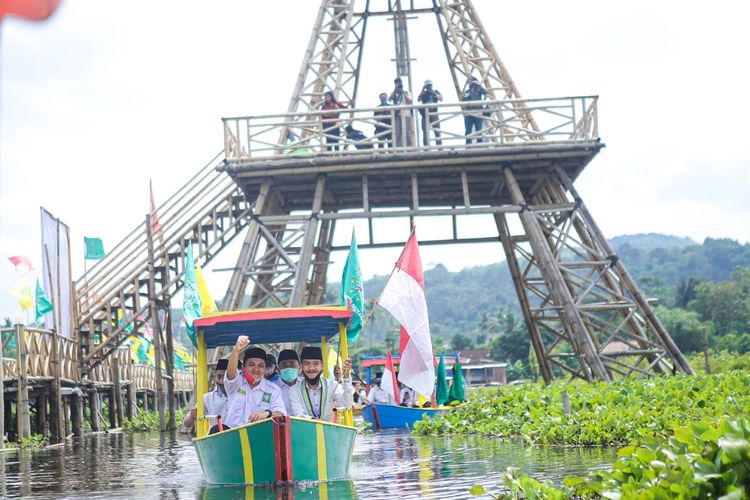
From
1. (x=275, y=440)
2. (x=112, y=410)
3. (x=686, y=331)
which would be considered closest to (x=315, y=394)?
(x=275, y=440)

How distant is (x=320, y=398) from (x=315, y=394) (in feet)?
0.27

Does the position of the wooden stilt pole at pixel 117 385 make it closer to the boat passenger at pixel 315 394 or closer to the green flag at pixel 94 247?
the green flag at pixel 94 247

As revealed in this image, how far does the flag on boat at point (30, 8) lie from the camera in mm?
4031

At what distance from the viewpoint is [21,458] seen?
21.1 metres

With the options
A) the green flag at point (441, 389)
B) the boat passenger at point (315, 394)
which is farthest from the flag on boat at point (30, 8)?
the green flag at point (441, 389)

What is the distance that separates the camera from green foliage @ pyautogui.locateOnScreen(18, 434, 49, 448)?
2466 cm

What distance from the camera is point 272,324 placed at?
14406 millimetres

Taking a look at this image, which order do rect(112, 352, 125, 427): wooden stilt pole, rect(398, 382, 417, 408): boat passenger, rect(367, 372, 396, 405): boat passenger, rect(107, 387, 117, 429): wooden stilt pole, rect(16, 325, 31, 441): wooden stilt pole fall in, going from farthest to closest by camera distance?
rect(107, 387, 117, 429): wooden stilt pole
rect(112, 352, 125, 427): wooden stilt pole
rect(398, 382, 417, 408): boat passenger
rect(367, 372, 396, 405): boat passenger
rect(16, 325, 31, 441): wooden stilt pole

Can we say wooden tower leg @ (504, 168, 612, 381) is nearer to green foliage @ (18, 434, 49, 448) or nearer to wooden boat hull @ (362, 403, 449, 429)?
wooden boat hull @ (362, 403, 449, 429)

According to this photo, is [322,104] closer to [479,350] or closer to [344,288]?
[344,288]

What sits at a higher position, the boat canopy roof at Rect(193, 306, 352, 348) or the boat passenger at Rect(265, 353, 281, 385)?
the boat canopy roof at Rect(193, 306, 352, 348)

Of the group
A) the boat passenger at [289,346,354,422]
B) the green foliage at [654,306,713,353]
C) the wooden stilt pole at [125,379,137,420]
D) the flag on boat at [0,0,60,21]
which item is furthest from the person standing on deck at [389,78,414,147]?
the green foliage at [654,306,713,353]

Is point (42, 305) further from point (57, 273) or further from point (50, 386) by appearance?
point (50, 386)

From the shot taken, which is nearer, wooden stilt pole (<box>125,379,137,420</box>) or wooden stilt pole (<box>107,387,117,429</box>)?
wooden stilt pole (<box>107,387,117,429</box>)
